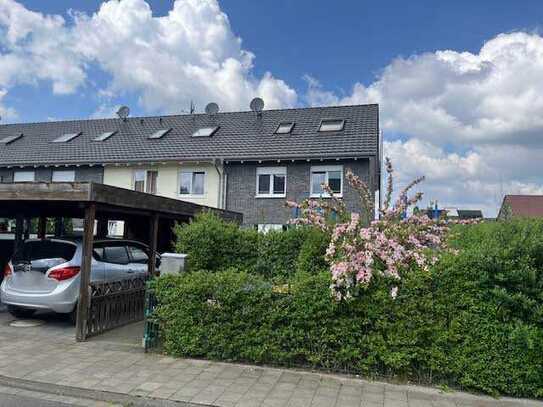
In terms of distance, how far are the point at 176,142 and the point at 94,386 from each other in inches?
731

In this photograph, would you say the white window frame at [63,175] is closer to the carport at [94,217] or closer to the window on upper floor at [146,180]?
the window on upper floor at [146,180]

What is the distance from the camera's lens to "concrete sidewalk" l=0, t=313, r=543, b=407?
514 centimetres

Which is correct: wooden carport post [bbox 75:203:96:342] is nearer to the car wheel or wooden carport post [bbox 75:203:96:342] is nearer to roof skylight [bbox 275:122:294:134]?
the car wheel

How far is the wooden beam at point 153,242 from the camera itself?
981cm

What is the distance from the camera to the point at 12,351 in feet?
22.5

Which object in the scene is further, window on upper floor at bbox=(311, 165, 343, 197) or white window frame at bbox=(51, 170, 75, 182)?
white window frame at bbox=(51, 170, 75, 182)

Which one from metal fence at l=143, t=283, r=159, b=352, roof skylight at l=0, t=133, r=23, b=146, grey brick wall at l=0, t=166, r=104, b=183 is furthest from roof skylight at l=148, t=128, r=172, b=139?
metal fence at l=143, t=283, r=159, b=352

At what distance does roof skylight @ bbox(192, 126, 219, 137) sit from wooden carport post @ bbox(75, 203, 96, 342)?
1585 centimetres

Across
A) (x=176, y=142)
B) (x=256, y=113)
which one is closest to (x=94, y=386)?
(x=176, y=142)

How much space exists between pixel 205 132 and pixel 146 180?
384 cm

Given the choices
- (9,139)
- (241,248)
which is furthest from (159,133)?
(241,248)

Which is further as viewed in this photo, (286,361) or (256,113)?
(256,113)

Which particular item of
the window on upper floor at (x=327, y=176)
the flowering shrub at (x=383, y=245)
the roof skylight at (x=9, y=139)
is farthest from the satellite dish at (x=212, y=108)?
the flowering shrub at (x=383, y=245)

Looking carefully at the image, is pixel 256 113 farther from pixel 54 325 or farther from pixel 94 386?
pixel 94 386
